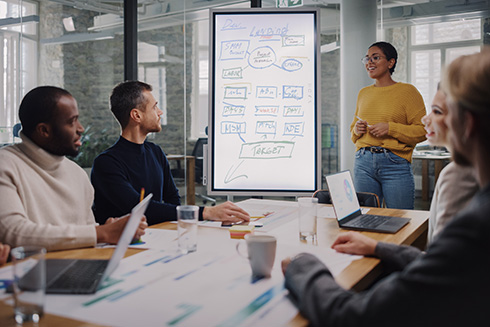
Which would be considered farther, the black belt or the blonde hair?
the black belt

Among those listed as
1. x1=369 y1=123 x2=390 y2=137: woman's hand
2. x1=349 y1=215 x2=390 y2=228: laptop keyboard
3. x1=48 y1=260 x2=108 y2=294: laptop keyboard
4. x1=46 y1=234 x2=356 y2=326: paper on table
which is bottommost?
x1=46 y1=234 x2=356 y2=326: paper on table

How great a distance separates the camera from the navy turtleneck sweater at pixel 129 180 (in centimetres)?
209

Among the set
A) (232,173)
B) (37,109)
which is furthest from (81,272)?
(232,173)

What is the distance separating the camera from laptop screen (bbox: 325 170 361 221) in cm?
186

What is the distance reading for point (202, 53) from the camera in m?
6.09

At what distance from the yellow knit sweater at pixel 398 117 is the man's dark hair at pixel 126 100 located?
160 cm

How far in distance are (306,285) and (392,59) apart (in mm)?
2703

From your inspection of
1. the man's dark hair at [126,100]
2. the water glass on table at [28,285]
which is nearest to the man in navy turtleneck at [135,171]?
the man's dark hair at [126,100]

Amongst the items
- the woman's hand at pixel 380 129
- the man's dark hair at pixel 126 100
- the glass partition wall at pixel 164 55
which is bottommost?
the woman's hand at pixel 380 129

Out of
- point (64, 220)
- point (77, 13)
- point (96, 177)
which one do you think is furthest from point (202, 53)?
point (64, 220)

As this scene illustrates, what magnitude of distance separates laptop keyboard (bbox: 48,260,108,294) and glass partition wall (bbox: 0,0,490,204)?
373cm

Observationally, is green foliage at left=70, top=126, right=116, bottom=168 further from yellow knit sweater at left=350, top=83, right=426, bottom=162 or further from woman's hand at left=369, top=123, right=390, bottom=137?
woman's hand at left=369, top=123, right=390, bottom=137

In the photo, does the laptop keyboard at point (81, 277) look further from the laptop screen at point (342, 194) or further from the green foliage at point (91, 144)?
the green foliage at point (91, 144)

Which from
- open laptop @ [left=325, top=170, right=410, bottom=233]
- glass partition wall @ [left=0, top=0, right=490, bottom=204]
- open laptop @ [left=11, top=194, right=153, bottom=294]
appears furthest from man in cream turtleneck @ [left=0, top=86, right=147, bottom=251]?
glass partition wall @ [left=0, top=0, right=490, bottom=204]
